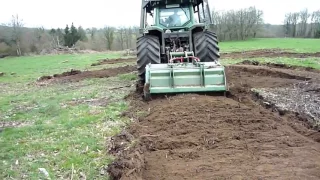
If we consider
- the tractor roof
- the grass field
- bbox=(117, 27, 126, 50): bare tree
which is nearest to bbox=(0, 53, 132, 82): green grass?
the grass field

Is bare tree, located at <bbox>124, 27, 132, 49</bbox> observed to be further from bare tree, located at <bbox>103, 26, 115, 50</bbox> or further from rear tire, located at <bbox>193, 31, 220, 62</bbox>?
rear tire, located at <bbox>193, 31, 220, 62</bbox>

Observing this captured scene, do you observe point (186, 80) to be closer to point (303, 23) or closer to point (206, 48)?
point (206, 48)

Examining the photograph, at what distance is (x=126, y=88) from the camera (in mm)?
10148

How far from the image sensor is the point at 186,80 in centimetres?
746

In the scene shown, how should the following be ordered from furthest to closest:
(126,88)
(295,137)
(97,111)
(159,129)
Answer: (126,88)
(97,111)
(159,129)
(295,137)

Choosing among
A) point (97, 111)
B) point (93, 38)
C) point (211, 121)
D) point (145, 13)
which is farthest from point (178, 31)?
point (93, 38)

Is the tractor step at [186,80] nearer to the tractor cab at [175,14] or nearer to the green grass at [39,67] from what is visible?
the tractor cab at [175,14]

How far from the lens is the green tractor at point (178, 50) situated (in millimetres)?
7434

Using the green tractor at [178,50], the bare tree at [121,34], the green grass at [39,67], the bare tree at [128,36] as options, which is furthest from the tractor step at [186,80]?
the bare tree at [128,36]

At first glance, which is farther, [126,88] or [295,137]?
[126,88]

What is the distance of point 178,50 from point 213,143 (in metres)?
4.47

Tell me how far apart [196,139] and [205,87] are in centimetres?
249

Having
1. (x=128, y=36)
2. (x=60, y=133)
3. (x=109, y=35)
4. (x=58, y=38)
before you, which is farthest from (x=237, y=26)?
(x=60, y=133)

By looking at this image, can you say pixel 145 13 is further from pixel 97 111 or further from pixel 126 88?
pixel 97 111
